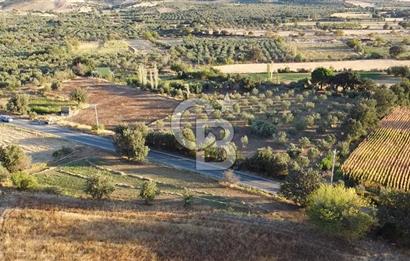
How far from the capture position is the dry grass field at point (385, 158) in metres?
34.5

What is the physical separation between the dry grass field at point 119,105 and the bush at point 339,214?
26.7m

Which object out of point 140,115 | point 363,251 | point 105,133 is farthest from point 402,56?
point 363,251

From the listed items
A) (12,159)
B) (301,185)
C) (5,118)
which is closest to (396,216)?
(301,185)

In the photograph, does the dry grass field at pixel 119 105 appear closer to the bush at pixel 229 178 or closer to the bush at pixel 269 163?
the bush at pixel 269 163

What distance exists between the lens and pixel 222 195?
33219 millimetres

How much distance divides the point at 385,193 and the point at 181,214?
1242 centimetres

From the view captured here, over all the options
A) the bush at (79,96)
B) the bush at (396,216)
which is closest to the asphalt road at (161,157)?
the bush at (79,96)

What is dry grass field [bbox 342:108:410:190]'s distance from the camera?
113ft

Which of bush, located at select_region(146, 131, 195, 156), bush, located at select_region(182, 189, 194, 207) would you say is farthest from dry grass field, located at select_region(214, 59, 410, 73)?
bush, located at select_region(182, 189, 194, 207)

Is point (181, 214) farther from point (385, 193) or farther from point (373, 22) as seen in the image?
point (373, 22)

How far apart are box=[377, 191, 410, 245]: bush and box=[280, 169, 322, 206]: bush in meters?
4.45

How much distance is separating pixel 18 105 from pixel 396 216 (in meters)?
42.1

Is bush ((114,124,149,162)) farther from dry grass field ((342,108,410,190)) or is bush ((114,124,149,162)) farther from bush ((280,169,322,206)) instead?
dry grass field ((342,108,410,190))

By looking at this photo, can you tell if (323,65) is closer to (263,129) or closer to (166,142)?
(263,129)
